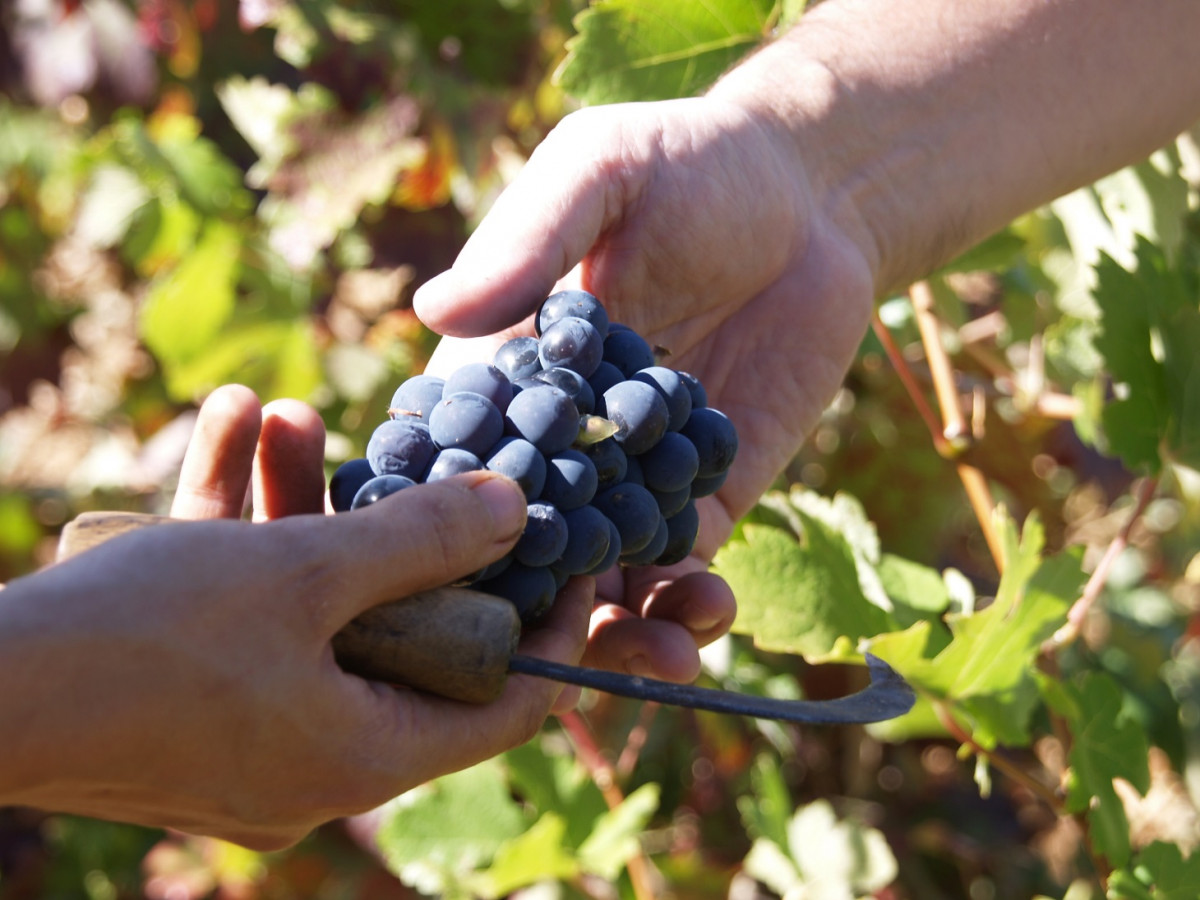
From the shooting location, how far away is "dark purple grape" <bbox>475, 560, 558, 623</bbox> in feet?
3.25

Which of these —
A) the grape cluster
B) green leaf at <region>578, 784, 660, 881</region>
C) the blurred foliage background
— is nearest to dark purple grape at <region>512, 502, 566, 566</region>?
the grape cluster

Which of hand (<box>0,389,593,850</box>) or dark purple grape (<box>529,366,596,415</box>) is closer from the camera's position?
hand (<box>0,389,593,850</box>)

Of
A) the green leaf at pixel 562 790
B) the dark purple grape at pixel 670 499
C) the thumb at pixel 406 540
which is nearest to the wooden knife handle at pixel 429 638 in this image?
the thumb at pixel 406 540

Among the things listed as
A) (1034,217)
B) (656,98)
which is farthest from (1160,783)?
(656,98)

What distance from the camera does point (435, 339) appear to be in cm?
217

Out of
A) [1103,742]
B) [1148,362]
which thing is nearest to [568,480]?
[1103,742]

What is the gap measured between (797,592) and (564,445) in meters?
0.48

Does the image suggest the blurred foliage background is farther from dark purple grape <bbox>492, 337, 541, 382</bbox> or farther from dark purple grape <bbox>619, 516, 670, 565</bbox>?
dark purple grape <bbox>492, 337, 541, 382</bbox>

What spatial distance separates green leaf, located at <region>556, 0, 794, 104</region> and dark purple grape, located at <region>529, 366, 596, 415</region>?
61 cm

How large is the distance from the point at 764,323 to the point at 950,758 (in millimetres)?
1336

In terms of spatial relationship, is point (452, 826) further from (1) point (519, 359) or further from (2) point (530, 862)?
(1) point (519, 359)

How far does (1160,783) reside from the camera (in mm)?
2756

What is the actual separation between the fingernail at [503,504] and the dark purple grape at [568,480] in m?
0.09

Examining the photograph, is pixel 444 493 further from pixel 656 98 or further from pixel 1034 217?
pixel 1034 217
